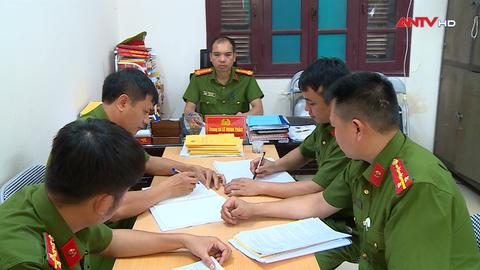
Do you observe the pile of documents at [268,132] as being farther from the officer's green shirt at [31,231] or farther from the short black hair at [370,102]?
the officer's green shirt at [31,231]

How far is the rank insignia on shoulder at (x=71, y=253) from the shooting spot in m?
1.11

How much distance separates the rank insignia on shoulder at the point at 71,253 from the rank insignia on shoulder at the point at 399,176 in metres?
0.84

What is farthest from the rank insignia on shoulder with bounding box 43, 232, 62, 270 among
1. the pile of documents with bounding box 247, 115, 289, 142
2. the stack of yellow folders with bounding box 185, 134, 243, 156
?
the pile of documents with bounding box 247, 115, 289, 142

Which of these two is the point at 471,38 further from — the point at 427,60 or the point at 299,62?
the point at 299,62

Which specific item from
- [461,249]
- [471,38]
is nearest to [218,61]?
[471,38]

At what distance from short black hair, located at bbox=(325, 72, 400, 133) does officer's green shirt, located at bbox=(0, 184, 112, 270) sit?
0.83 metres

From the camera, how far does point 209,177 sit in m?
2.01

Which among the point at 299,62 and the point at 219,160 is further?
the point at 299,62

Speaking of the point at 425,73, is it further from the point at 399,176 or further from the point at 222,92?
the point at 399,176

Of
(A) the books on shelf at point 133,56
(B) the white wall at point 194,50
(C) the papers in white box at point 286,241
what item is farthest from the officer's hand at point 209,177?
(B) the white wall at point 194,50

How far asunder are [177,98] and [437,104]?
2539mm

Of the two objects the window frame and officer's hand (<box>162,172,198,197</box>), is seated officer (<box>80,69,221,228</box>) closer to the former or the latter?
officer's hand (<box>162,172,198,197</box>)

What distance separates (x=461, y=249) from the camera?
3.97 ft

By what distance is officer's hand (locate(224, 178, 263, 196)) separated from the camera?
1872 mm
